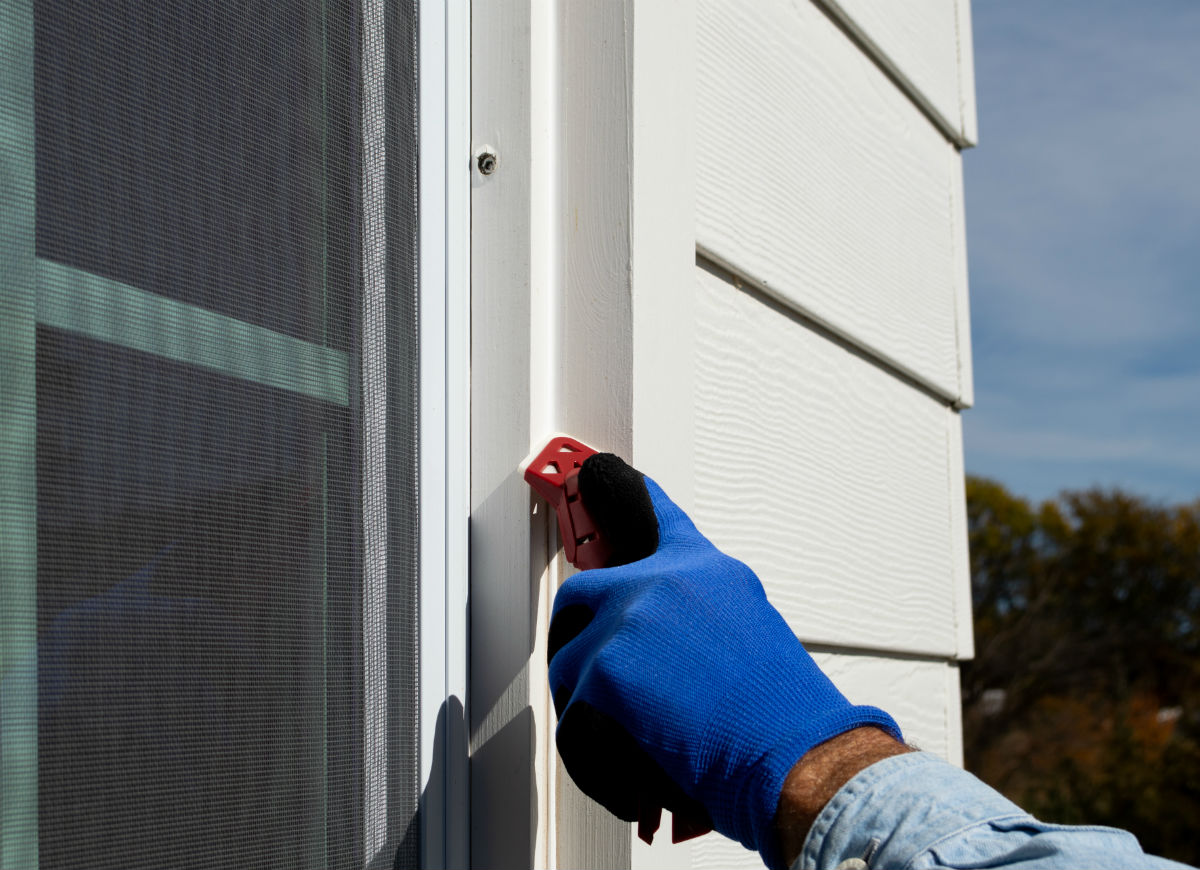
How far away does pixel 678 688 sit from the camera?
2.41ft

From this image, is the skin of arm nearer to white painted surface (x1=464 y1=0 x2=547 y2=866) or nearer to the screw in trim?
white painted surface (x1=464 y1=0 x2=547 y2=866)

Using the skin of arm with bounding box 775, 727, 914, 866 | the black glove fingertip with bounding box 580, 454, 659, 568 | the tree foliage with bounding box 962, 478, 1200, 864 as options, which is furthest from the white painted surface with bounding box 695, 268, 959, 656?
the tree foliage with bounding box 962, 478, 1200, 864

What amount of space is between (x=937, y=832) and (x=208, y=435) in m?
0.51

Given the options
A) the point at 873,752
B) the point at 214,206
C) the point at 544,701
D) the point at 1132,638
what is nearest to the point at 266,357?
the point at 214,206

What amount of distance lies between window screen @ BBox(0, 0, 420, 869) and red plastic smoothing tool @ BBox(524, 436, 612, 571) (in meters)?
0.10

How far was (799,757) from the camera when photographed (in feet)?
2.27

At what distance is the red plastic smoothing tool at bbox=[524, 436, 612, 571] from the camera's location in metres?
0.81

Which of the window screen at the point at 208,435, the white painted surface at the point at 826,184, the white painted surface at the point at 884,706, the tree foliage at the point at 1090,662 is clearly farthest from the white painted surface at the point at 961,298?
the tree foliage at the point at 1090,662

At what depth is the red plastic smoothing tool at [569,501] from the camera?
2.66 ft

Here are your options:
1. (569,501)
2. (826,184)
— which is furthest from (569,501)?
(826,184)

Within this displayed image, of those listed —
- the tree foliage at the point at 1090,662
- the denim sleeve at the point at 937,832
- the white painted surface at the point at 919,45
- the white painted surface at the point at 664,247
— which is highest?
the white painted surface at the point at 919,45

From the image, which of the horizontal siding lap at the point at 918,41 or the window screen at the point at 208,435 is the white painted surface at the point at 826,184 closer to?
the horizontal siding lap at the point at 918,41

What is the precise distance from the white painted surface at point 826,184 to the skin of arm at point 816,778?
52 cm

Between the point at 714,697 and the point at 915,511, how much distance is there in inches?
37.8
